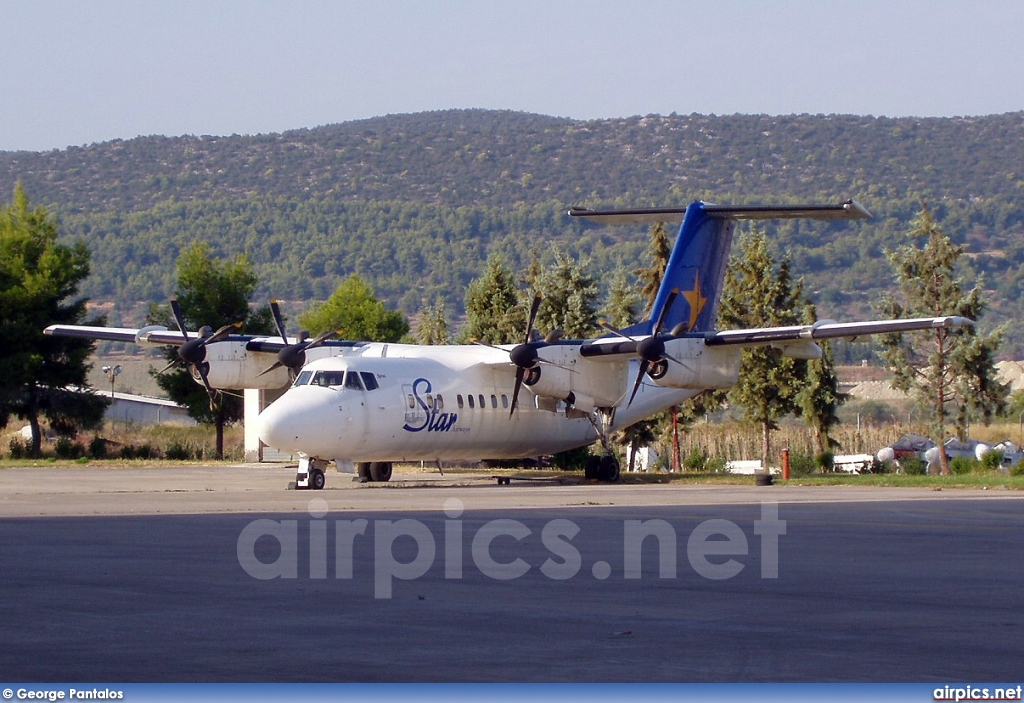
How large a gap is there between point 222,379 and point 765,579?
2216cm

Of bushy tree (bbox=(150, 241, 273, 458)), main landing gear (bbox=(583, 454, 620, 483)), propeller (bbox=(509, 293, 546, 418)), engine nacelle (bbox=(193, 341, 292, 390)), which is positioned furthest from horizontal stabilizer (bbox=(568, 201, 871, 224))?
bushy tree (bbox=(150, 241, 273, 458))

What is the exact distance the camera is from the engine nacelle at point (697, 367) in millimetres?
30125

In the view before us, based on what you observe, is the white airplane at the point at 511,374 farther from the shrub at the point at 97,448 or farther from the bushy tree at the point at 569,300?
the shrub at the point at 97,448

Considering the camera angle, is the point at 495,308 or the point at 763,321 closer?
the point at 763,321

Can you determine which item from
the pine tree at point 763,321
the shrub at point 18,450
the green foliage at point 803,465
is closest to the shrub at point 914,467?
the green foliage at point 803,465

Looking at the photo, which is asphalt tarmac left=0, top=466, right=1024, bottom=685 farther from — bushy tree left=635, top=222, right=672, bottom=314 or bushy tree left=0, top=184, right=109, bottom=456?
Result: bushy tree left=0, top=184, right=109, bottom=456

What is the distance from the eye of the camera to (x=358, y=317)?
266ft

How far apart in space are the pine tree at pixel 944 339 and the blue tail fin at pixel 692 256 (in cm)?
929

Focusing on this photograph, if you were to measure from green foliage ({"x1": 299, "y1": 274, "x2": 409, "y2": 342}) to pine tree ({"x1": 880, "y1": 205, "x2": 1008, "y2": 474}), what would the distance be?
40.8 meters

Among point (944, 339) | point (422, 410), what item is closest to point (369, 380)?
point (422, 410)

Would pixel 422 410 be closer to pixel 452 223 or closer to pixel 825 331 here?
pixel 825 331

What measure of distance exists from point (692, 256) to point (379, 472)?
358 inches

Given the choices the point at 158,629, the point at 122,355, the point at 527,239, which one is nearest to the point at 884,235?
the point at 527,239

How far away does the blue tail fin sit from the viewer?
33062 millimetres
